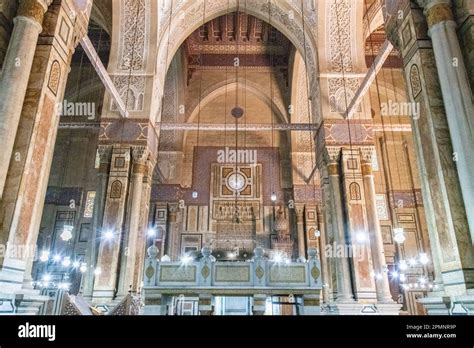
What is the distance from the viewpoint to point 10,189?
306 cm

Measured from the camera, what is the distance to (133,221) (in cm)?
657

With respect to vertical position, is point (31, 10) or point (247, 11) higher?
point (247, 11)

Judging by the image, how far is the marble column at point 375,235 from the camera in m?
6.07

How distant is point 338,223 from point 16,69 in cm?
551

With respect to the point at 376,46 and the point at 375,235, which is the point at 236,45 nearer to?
the point at 376,46

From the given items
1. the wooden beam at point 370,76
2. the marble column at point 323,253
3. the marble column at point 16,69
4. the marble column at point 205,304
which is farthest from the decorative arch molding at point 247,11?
the marble column at point 205,304

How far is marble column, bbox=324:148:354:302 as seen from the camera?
600cm

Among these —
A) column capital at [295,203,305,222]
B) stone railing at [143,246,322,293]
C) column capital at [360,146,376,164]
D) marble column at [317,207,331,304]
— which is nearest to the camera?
stone railing at [143,246,322,293]

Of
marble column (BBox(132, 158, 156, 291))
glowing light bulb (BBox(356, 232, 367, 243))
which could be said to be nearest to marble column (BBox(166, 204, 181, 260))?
marble column (BBox(132, 158, 156, 291))

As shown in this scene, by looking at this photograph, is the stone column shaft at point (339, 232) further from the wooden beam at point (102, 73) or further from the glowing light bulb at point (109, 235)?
the wooden beam at point (102, 73)

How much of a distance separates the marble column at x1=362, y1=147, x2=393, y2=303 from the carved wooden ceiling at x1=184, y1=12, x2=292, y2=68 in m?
6.40

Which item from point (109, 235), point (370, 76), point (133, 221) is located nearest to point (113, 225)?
point (109, 235)

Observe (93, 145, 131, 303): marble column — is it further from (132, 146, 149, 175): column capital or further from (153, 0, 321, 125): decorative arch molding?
(153, 0, 321, 125): decorative arch molding
